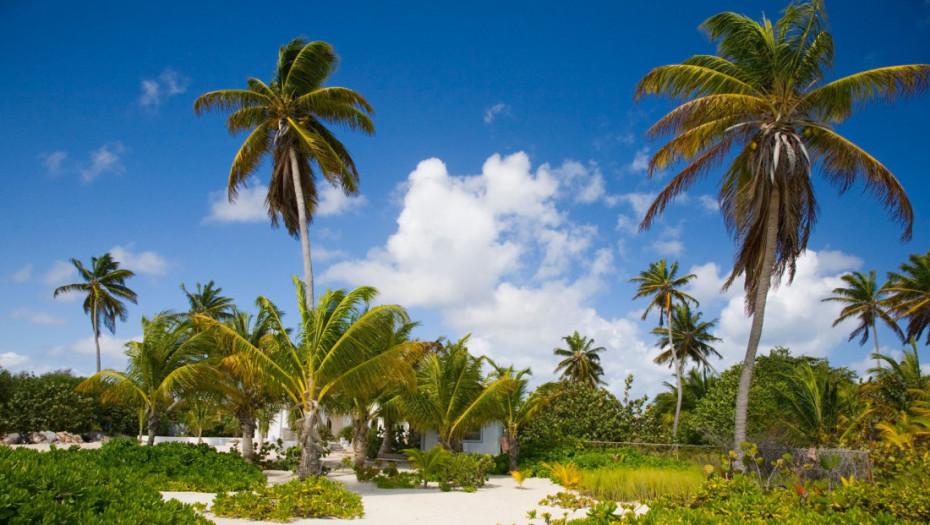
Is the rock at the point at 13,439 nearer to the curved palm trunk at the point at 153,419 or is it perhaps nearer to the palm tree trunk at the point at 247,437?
the curved palm trunk at the point at 153,419

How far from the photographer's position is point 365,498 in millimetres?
12469

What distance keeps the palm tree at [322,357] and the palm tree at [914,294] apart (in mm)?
25483

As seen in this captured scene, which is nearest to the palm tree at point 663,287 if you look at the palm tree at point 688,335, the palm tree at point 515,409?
the palm tree at point 688,335

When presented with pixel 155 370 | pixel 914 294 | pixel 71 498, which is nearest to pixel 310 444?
pixel 155 370

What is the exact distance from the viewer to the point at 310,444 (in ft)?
43.2

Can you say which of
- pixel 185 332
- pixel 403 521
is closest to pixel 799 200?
pixel 403 521

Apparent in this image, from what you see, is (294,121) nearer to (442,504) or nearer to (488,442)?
(442,504)

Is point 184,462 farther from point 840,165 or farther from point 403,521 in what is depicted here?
point 840,165

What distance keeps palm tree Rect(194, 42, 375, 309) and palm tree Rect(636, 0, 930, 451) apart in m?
9.11

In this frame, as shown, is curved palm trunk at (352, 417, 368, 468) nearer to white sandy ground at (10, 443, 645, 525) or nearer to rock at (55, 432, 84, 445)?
white sandy ground at (10, 443, 645, 525)

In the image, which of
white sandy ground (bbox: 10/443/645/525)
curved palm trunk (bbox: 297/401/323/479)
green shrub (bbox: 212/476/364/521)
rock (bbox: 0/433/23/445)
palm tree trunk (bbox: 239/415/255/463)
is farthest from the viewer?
rock (bbox: 0/433/23/445)

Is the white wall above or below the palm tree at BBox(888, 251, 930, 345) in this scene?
below

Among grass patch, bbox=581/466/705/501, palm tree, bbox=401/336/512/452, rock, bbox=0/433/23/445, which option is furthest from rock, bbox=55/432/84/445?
grass patch, bbox=581/466/705/501

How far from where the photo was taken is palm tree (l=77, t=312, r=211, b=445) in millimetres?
16203
